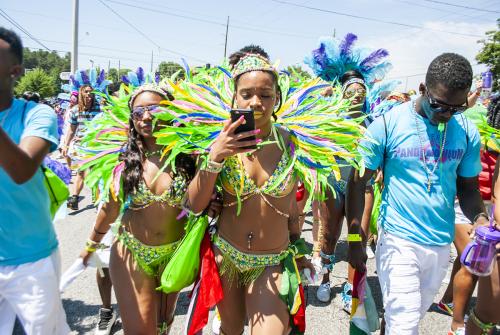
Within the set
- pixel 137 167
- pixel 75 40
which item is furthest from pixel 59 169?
pixel 75 40

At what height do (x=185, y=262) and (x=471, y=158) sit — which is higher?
(x=471, y=158)

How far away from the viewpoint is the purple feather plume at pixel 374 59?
4895 mm

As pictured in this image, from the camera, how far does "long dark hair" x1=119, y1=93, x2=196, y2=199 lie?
2549 mm

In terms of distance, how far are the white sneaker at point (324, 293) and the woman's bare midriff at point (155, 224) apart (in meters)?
2.04

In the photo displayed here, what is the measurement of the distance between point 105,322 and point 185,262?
142cm

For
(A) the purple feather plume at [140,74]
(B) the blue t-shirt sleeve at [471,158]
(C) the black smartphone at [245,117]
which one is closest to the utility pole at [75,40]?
(A) the purple feather plume at [140,74]

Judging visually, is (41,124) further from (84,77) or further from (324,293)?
(84,77)

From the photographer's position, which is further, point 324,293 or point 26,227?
point 324,293

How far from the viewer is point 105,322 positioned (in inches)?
130

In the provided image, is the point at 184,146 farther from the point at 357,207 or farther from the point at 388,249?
the point at 388,249

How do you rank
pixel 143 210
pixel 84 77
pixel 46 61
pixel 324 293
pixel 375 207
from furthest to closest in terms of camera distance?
pixel 46 61 → pixel 84 77 → pixel 375 207 → pixel 324 293 → pixel 143 210

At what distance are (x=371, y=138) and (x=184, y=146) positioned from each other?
3.78 ft

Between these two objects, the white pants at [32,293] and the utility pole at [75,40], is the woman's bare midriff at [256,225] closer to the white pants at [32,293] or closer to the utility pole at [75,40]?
the white pants at [32,293]

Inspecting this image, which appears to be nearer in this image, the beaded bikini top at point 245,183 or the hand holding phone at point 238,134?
the hand holding phone at point 238,134
